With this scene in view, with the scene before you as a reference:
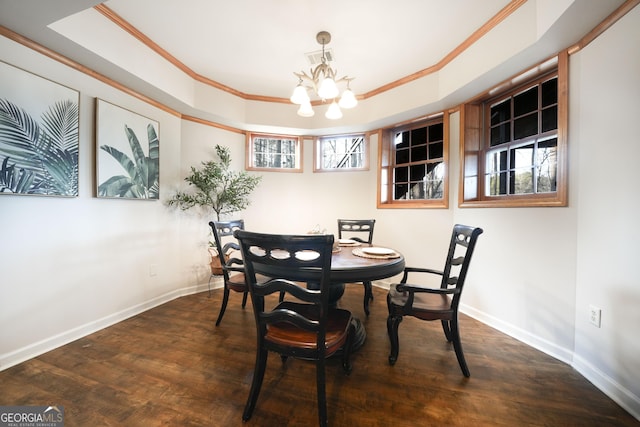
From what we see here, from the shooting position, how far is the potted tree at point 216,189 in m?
3.17

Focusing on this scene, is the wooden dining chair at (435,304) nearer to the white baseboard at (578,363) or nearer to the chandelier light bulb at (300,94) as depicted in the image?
the white baseboard at (578,363)

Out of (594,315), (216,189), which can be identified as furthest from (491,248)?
(216,189)

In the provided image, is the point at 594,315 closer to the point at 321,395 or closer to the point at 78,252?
the point at 321,395

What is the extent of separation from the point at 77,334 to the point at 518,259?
3.94 m

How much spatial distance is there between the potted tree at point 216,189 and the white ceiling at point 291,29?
901mm

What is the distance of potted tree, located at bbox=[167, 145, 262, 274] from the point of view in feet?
10.4

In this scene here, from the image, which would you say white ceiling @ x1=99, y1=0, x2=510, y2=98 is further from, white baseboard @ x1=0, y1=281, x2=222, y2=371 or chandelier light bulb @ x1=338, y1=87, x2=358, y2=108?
white baseboard @ x1=0, y1=281, x2=222, y2=371

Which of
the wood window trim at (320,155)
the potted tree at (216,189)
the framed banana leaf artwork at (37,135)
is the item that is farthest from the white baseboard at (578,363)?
the framed banana leaf artwork at (37,135)

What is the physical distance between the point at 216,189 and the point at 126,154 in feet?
3.58

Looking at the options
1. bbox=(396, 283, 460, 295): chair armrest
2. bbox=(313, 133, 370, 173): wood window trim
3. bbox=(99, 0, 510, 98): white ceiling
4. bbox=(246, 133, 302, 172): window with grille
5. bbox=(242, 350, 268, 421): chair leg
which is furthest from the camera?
bbox=(246, 133, 302, 172): window with grille

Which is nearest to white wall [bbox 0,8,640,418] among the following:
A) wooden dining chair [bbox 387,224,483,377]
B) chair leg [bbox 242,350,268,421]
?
wooden dining chair [bbox 387,224,483,377]

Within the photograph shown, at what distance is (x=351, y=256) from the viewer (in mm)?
1844

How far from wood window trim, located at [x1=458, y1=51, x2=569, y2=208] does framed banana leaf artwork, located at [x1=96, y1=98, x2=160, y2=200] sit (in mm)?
3527

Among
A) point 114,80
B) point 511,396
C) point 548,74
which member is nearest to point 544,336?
point 511,396
